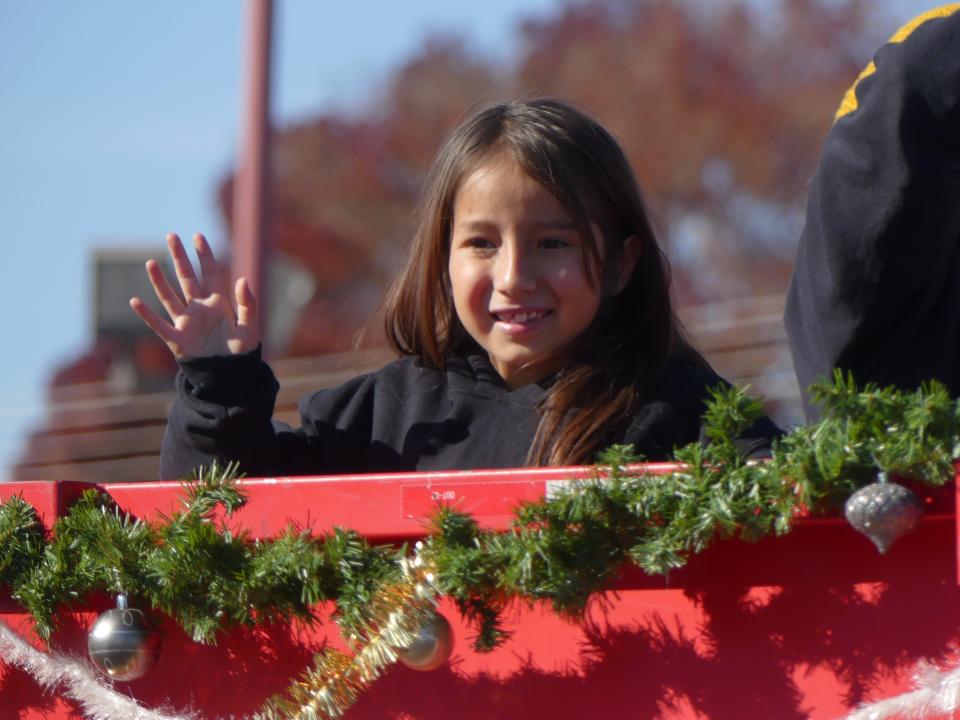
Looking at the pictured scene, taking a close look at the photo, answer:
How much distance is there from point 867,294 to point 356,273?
1347 centimetres

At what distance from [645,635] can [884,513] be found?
35cm

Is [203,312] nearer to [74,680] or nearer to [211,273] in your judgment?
[211,273]

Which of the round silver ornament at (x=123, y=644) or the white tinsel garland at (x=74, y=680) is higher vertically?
the round silver ornament at (x=123, y=644)

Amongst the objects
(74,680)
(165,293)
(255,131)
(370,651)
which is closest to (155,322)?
(165,293)

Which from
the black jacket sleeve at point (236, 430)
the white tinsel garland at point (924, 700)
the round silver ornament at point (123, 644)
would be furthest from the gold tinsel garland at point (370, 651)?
the black jacket sleeve at point (236, 430)

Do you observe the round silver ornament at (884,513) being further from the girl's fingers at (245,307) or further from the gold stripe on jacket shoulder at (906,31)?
the girl's fingers at (245,307)

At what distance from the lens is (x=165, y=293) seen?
2562mm

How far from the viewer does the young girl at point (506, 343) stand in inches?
98.2

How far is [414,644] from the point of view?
1.75m

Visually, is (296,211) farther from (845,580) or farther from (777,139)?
(845,580)

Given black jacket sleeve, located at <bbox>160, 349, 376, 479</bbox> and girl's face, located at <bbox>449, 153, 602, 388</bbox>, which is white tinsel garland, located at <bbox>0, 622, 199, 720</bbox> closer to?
black jacket sleeve, located at <bbox>160, 349, 376, 479</bbox>

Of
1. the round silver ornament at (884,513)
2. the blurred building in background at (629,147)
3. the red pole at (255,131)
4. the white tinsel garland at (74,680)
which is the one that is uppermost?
the round silver ornament at (884,513)

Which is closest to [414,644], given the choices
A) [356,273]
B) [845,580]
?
[845,580]

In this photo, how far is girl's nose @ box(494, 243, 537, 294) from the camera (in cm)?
250
